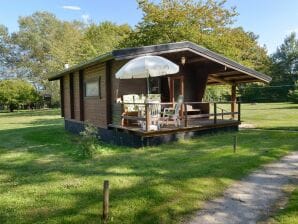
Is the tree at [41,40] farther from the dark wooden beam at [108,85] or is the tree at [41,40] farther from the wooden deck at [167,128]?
the wooden deck at [167,128]

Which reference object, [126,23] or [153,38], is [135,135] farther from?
[126,23]

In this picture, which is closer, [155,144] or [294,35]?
[155,144]

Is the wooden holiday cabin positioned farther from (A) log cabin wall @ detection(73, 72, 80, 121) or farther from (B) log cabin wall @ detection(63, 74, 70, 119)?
(B) log cabin wall @ detection(63, 74, 70, 119)

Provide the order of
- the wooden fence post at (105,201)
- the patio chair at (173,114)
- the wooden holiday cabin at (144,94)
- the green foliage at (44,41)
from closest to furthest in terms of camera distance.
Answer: the wooden fence post at (105,201) → the wooden holiday cabin at (144,94) → the patio chair at (173,114) → the green foliage at (44,41)

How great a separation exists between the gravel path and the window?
7.48m

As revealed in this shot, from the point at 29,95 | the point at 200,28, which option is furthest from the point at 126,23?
the point at 200,28

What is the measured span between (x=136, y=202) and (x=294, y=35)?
188 feet

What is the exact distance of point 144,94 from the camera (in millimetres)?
12805

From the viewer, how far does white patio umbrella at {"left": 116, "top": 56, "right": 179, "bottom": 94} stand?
31.2 feet

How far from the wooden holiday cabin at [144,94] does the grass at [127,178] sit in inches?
34.7

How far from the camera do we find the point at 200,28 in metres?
23.1

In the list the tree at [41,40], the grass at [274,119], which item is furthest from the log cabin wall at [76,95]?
the tree at [41,40]

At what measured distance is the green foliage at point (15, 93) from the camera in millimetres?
42188

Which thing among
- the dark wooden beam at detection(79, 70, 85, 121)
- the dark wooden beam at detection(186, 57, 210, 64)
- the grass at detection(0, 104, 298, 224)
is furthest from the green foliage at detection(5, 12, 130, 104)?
the grass at detection(0, 104, 298, 224)
